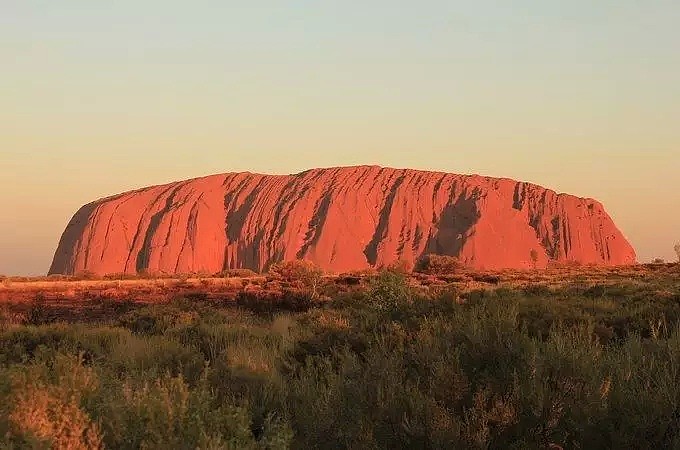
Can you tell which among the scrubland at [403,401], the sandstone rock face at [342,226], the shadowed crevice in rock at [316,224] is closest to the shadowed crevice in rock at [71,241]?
the sandstone rock face at [342,226]

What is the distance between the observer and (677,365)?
6.02 m

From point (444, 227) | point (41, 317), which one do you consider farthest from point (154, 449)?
point (444, 227)

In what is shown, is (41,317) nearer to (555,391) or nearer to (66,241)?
(555,391)

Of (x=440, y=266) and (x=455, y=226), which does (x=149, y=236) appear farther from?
(x=440, y=266)

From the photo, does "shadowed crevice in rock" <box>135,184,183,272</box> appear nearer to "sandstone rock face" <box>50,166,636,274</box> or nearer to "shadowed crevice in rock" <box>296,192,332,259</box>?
"sandstone rock face" <box>50,166,636,274</box>

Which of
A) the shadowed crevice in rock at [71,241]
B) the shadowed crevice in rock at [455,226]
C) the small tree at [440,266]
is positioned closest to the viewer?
the small tree at [440,266]

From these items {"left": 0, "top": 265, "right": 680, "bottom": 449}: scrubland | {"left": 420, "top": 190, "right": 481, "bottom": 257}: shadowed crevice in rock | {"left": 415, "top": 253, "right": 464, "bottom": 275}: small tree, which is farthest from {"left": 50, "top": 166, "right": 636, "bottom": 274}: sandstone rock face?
{"left": 0, "top": 265, "right": 680, "bottom": 449}: scrubland

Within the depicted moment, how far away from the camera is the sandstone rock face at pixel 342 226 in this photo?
88.1 meters

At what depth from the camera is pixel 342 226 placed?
90188mm

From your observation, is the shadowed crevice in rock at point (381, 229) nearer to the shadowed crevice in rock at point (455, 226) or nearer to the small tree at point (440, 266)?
the shadowed crevice in rock at point (455, 226)

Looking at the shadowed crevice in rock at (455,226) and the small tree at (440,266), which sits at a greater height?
the shadowed crevice in rock at (455,226)

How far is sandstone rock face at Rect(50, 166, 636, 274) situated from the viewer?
289ft

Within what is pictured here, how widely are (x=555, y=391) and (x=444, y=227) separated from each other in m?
87.5

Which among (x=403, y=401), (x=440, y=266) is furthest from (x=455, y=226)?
(x=403, y=401)
